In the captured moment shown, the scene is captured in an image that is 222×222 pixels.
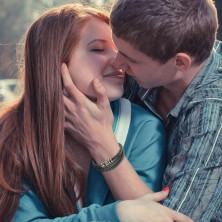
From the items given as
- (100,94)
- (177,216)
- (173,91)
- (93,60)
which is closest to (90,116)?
(100,94)

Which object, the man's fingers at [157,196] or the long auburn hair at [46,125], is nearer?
the man's fingers at [157,196]

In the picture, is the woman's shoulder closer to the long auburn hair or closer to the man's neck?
the man's neck

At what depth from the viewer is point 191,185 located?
117 centimetres

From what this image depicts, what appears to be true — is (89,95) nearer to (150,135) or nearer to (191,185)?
(150,135)

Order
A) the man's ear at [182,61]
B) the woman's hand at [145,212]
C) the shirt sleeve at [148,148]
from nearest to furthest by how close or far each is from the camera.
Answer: the woman's hand at [145,212] < the man's ear at [182,61] < the shirt sleeve at [148,148]

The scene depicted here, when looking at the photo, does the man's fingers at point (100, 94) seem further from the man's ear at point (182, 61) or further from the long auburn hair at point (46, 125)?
the man's ear at point (182, 61)

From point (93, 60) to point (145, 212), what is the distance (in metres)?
0.54

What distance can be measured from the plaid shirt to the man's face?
0.11m

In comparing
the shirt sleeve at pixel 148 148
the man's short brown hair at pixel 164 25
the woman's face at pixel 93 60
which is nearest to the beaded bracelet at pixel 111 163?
the shirt sleeve at pixel 148 148

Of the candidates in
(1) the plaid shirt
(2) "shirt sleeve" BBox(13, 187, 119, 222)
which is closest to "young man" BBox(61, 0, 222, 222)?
(1) the plaid shirt

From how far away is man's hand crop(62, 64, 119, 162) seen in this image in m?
1.33

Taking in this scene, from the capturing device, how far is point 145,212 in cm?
113

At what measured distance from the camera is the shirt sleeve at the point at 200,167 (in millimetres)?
1169

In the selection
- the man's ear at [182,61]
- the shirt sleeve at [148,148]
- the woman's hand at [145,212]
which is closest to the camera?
the woman's hand at [145,212]
